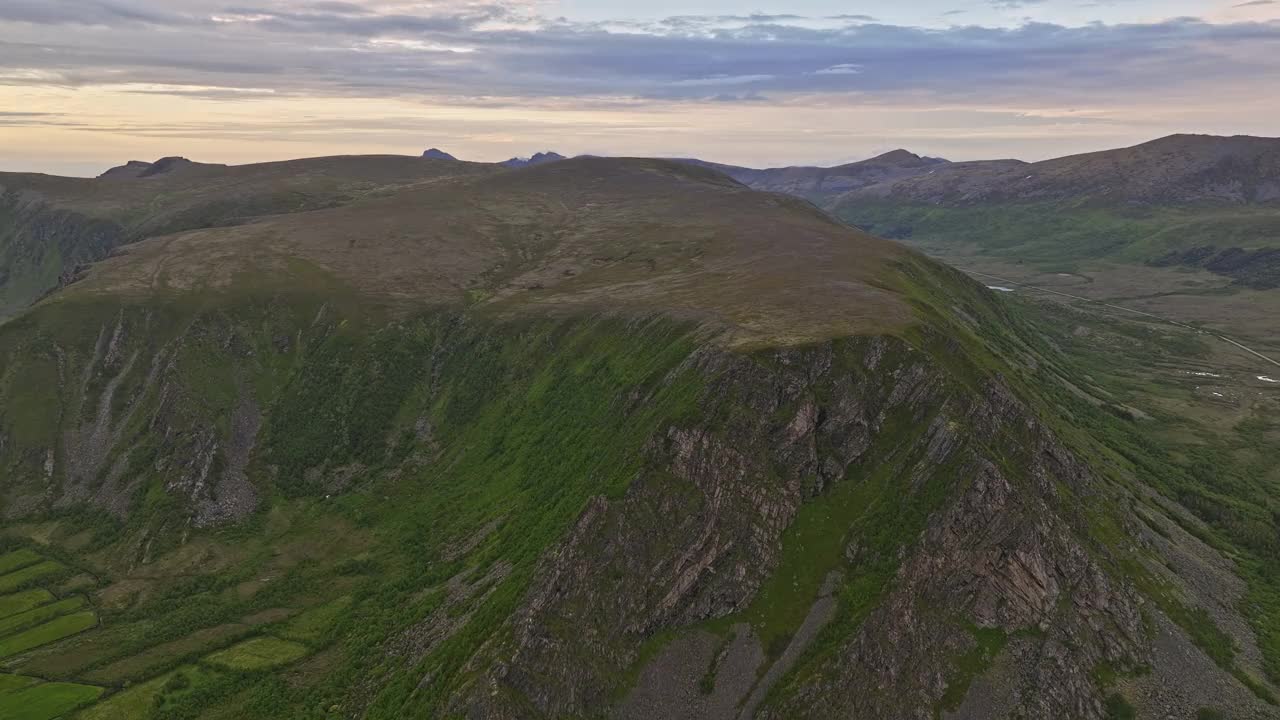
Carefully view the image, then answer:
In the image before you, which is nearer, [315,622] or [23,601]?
[315,622]

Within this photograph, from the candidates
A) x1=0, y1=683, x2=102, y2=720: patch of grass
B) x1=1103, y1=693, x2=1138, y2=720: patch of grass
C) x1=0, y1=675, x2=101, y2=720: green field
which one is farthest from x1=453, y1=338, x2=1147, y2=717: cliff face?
x1=0, y1=675, x2=101, y2=720: green field

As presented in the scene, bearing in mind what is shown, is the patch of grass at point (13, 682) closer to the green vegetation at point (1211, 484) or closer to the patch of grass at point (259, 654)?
the patch of grass at point (259, 654)

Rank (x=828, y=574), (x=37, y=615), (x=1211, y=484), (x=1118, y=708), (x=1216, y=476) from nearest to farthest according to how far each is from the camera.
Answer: (x=1118, y=708)
(x=828, y=574)
(x=37, y=615)
(x=1211, y=484)
(x=1216, y=476)

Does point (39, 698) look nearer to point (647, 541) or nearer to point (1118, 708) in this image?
point (647, 541)

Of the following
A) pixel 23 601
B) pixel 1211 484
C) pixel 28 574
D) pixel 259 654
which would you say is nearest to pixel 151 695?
pixel 259 654

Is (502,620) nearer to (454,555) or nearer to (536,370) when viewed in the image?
(454,555)
